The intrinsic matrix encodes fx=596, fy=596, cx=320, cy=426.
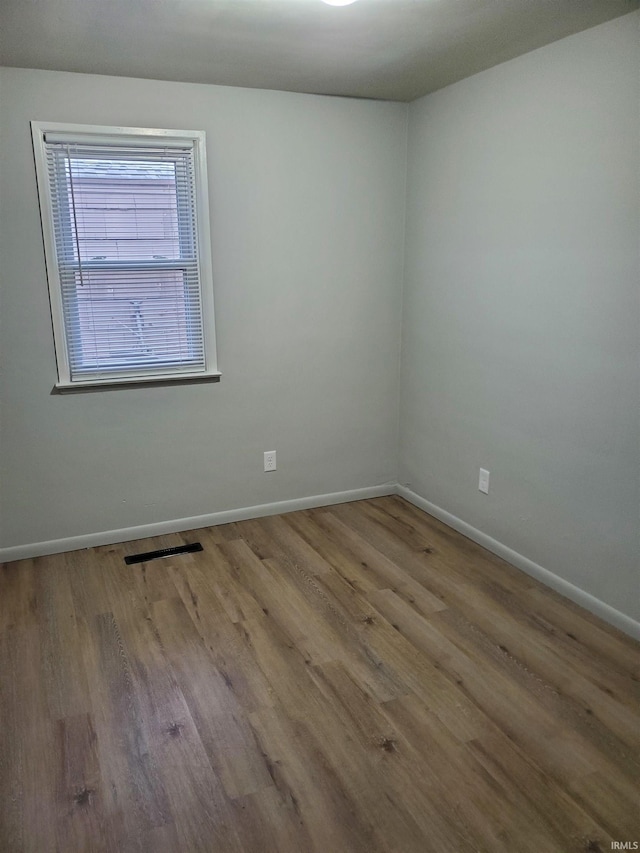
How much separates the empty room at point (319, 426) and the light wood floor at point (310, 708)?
0.01 m

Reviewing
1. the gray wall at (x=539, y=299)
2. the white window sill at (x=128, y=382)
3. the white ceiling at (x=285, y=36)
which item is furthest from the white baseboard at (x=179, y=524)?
the white ceiling at (x=285, y=36)

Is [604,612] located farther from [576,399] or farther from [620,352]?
[620,352]

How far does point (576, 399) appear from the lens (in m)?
2.63

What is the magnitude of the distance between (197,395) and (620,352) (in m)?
2.17

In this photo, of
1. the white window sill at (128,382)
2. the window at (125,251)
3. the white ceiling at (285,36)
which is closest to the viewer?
the white ceiling at (285,36)

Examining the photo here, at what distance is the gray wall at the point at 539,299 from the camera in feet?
7.80

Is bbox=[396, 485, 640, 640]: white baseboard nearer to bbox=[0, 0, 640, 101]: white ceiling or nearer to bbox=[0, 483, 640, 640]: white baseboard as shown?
bbox=[0, 483, 640, 640]: white baseboard

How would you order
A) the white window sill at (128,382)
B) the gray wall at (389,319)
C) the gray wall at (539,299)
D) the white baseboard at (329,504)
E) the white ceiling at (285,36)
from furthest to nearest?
the white window sill at (128,382) < the white baseboard at (329,504) < the gray wall at (389,319) < the gray wall at (539,299) < the white ceiling at (285,36)

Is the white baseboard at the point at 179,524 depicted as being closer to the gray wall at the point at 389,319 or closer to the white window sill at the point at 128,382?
the gray wall at the point at 389,319

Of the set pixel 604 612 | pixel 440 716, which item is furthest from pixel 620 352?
pixel 440 716

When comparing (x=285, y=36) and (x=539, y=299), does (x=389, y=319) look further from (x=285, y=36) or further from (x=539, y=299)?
(x=285, y=36)

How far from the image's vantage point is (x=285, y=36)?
2398 mm

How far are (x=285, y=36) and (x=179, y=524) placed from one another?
2514 mm

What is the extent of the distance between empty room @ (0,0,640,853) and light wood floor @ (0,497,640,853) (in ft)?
0.04
